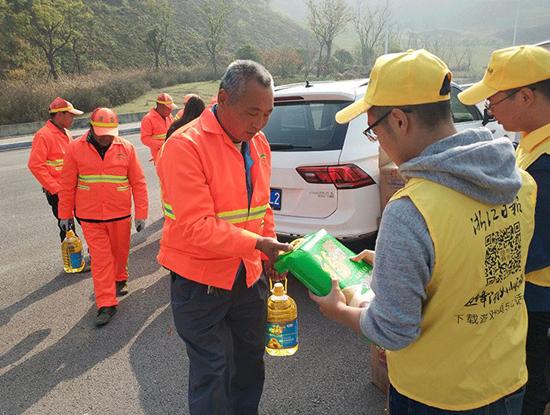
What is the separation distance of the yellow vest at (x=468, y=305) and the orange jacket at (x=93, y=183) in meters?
3.18

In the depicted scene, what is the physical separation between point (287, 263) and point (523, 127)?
4.31ft

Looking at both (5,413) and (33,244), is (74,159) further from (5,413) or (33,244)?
(33,244)

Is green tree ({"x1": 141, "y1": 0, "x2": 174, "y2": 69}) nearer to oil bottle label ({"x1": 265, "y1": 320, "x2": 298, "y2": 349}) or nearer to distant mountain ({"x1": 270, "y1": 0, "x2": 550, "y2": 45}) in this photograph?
oil bottle label ({"x1": 265, "y1": 320, "x2": 298, "y2": 349})

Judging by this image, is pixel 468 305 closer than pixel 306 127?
Yes

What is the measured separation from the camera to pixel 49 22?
105 feet

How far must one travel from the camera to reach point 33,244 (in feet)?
19.0

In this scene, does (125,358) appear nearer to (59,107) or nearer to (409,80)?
(409,80)

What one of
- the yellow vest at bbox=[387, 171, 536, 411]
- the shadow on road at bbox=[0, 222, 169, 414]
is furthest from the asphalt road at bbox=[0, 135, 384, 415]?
the yellow vest at bbox=[387, 171, 536, 411]

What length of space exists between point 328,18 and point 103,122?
156ft

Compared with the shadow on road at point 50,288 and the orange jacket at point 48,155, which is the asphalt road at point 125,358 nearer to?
the shadow on road at point 50,288

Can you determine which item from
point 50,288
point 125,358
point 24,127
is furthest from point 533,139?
point 24,127

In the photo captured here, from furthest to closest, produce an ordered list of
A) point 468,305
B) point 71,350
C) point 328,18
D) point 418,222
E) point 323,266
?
point 328,18, point 71,350, point 323,266, point 468,305, point 418,222

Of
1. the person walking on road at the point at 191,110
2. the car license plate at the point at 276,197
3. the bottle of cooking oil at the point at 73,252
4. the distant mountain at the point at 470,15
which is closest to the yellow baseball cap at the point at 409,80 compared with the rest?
the car license plate at the point at 276,197

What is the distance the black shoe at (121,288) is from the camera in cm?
431
